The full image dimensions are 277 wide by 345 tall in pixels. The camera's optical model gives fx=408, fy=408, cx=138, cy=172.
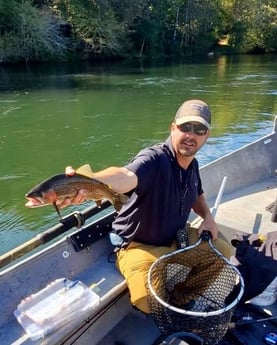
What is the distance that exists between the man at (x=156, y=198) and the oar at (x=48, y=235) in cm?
26

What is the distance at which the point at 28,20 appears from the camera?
23750 millimetres

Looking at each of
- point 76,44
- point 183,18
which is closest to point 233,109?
point 76,44

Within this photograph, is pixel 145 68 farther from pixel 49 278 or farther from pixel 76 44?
pixel 49 278

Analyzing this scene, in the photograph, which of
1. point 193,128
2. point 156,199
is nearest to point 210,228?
point 156,199

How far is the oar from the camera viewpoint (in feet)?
8.13

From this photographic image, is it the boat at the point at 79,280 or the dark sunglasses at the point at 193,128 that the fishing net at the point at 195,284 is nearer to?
the boat at the point at 79,280

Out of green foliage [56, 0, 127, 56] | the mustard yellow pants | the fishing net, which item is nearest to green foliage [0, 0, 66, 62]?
green foliage [56, 0, 127, 56]

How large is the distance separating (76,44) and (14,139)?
19.3m

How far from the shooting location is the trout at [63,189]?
2055 mm

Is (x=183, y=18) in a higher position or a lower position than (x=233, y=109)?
Answer: higher

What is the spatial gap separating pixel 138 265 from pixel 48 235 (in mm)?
618

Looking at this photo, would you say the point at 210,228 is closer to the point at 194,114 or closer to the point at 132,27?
the point at 194,114

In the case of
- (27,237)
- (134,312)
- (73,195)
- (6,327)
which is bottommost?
(27,237)

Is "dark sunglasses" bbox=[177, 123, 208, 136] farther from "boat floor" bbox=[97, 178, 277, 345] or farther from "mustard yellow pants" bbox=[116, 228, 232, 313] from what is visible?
"boat floor" bbox=[97, 178, 277, 345]
